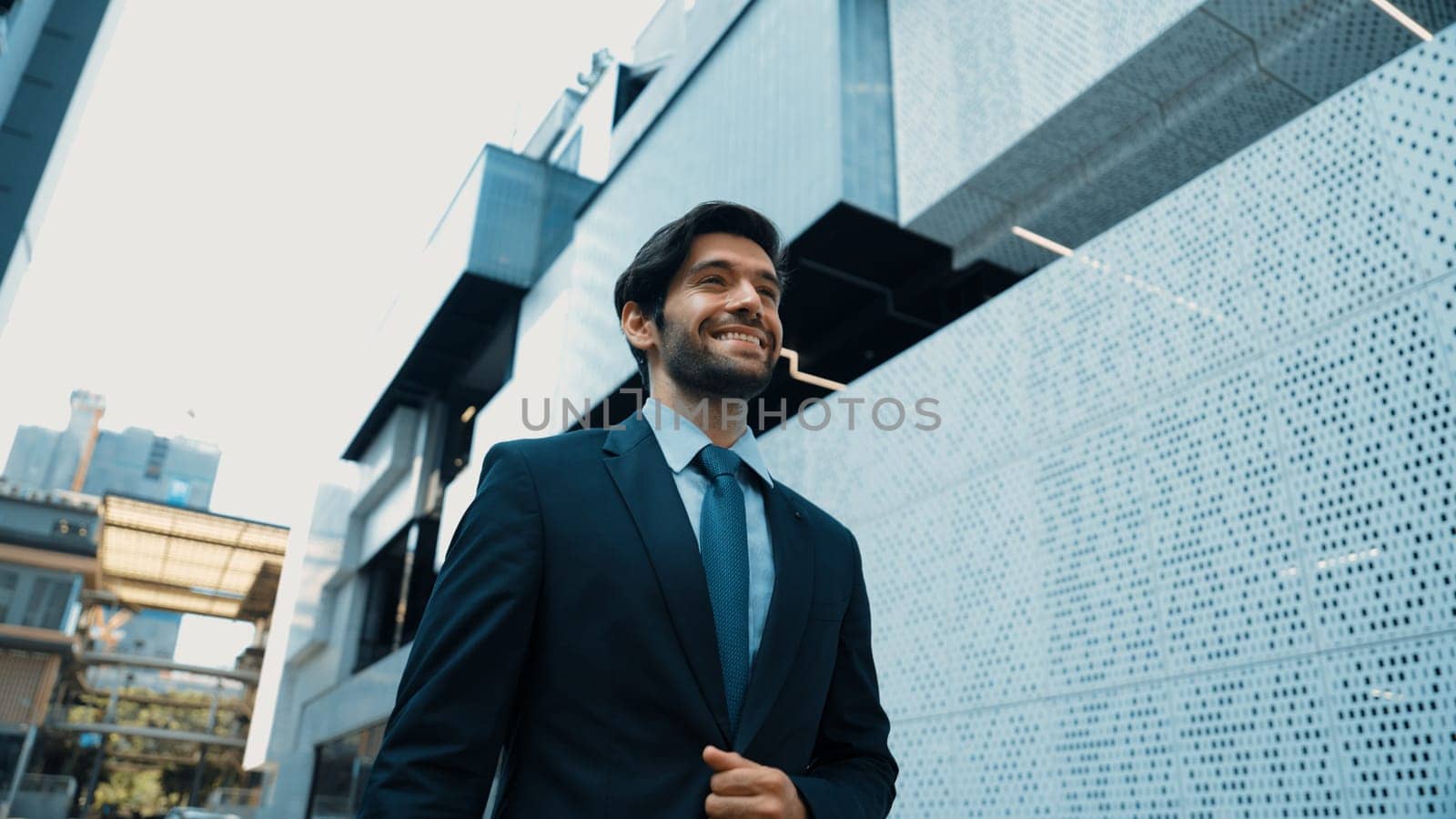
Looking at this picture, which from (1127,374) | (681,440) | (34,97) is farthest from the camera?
(34,97)

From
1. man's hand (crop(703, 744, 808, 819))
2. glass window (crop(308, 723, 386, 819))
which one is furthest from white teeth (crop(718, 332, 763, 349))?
glass window (crop(308, 723, 386, 819))

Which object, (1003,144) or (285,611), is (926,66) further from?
(285,611)

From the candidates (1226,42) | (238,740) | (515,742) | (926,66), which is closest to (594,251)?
(926,66)

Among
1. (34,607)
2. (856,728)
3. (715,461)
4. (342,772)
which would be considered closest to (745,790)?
(856,728)

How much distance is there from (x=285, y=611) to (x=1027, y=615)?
28.8m

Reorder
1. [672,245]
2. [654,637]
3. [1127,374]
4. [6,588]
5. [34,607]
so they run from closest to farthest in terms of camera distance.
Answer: [654,637], [672,245], [1127,374], [6,588], [34,607]

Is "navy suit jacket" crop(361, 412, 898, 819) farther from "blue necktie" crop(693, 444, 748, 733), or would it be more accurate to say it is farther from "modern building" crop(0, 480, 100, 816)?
"modern building" crop(0, 480, 100, 816)

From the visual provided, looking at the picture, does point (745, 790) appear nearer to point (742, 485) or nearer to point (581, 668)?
point (581, 668)

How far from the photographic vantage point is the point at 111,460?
52.9 m

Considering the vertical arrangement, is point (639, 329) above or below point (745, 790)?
above

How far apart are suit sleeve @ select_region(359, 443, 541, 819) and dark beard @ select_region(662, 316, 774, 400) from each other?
0.37m

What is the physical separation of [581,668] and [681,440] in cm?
47

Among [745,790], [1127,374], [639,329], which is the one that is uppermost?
[1127,374]

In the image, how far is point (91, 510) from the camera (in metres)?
29.7
